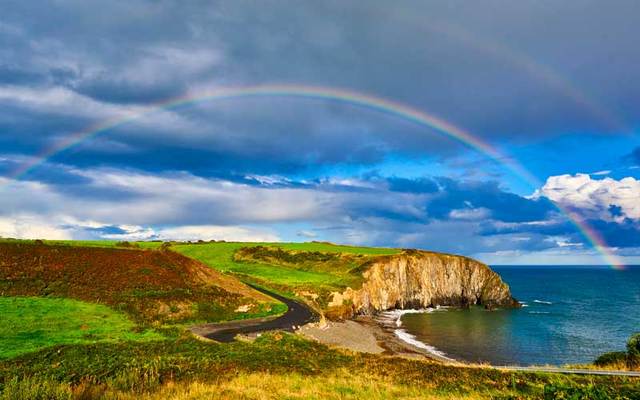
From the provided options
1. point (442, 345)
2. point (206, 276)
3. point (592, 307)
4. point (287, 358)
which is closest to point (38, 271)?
point (206, 276)

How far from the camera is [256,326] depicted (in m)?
43.8

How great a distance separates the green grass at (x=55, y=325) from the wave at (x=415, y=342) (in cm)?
3567

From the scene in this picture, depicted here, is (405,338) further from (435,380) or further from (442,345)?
(435,380)

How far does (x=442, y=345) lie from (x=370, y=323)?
16.1 meters

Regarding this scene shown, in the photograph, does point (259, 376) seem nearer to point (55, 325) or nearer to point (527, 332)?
point (55, 325)

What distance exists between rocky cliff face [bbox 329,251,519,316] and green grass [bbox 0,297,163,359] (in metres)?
49.4

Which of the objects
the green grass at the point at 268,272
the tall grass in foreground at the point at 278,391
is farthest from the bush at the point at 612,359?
the green grass at the point at 268,272

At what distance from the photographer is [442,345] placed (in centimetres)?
5869

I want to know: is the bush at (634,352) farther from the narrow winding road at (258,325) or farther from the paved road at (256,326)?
the paved road at (256,326)

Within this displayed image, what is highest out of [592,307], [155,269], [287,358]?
[155,269]

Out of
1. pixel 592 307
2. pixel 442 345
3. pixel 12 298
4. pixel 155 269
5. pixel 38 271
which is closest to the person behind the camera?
pixel 12 298

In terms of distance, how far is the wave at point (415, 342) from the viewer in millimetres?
52291

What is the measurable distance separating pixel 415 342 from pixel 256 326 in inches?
1081

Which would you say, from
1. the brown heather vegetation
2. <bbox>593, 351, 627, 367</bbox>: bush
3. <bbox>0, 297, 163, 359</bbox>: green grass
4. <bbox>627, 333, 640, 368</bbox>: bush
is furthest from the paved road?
<bbox>627, 333, 640, 368</bbox>: bush
